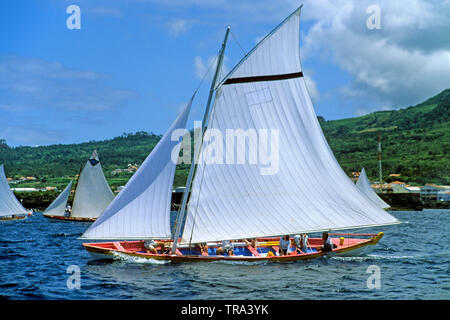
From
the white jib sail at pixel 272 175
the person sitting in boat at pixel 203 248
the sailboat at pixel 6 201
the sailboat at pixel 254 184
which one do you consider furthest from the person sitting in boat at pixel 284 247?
the sailboat at pixel 6 201

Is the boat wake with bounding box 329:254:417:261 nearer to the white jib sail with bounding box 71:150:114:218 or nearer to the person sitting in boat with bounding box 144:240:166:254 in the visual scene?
the person sitting in boat with bounding box 144:240:166:254

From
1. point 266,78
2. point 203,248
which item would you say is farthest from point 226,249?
point 266,78

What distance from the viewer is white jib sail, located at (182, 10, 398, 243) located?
2733cm

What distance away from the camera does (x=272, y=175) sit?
28.0 meters

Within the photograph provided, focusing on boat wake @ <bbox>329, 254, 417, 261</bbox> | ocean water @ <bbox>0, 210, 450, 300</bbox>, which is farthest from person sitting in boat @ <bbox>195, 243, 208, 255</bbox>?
boat wake @ <bbox>329, 254, 417, 261</bbox>

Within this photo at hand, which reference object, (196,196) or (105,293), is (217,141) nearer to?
(196,196)

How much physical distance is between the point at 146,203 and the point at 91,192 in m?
51.8

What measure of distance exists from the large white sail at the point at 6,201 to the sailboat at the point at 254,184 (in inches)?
2447

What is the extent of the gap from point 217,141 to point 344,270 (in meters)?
10.1

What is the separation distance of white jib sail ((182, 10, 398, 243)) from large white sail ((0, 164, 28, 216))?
6575 cm

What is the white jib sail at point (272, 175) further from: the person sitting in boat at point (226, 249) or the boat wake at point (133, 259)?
the boat wake at point (133, 259)

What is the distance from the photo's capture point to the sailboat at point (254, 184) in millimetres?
27266

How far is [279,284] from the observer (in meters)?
23.8
